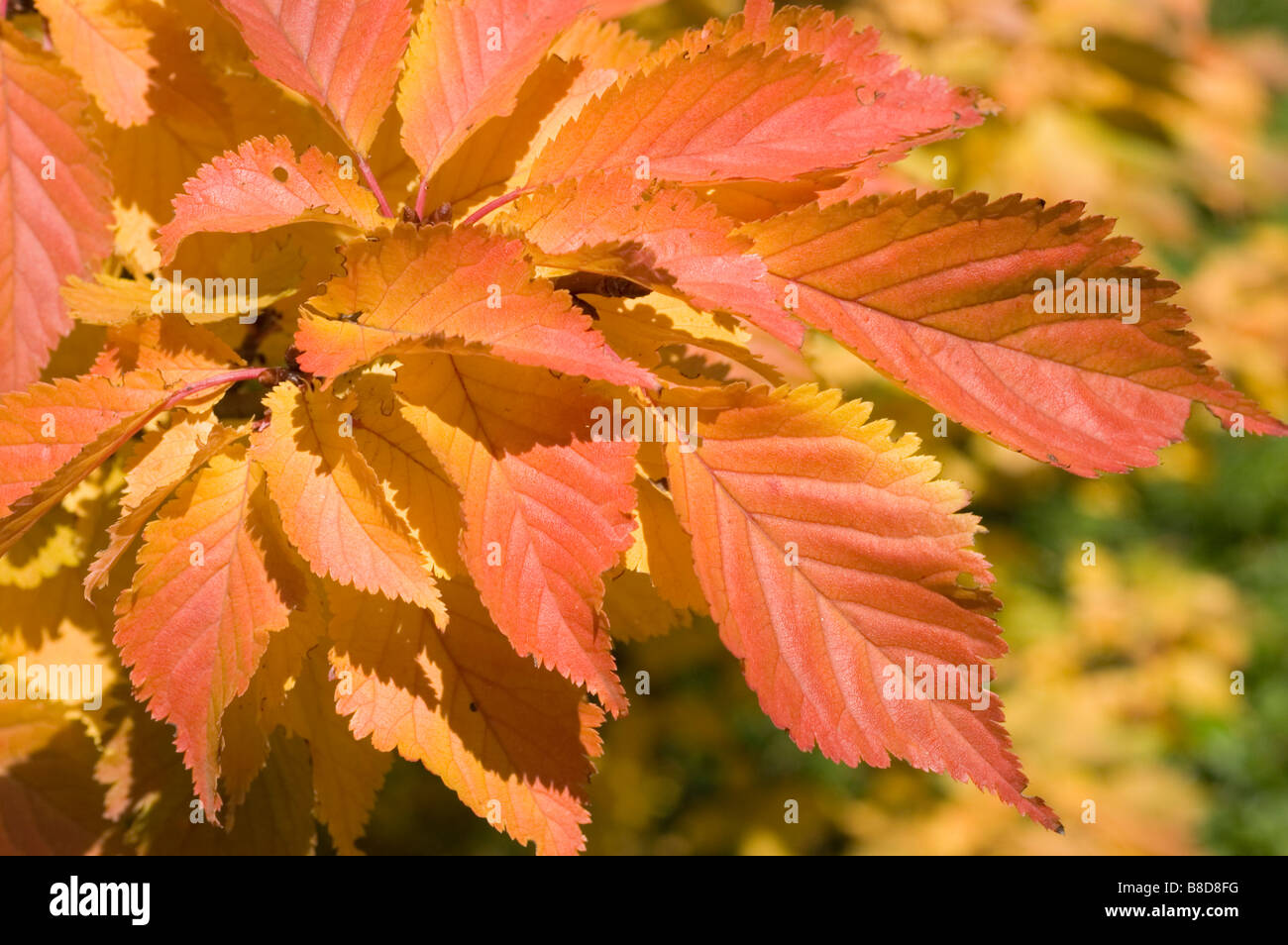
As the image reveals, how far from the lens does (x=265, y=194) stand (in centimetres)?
52

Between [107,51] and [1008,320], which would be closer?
[1008,320]

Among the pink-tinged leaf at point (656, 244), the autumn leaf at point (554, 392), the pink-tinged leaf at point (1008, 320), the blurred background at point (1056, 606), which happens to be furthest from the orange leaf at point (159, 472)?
the blurred background at point (1056, 606)

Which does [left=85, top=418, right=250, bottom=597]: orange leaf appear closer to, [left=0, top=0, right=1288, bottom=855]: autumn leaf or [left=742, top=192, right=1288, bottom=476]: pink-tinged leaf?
[left=0, top=0, right=1288, bottom=855]: autumn leaf

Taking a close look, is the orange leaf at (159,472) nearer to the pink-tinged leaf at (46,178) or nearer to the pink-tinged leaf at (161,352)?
the pink-tinged leaf at (161,352)

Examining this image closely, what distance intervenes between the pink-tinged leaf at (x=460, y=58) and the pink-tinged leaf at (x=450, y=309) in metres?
0.11

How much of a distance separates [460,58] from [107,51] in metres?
0.26

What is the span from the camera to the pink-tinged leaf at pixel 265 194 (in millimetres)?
510

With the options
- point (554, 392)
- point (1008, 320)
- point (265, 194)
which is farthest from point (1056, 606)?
point (265, 194)

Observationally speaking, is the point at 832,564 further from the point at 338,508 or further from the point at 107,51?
the point at 107,51

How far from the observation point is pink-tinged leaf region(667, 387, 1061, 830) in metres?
0.52

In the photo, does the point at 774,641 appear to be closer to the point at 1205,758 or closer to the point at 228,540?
the point at 228,540

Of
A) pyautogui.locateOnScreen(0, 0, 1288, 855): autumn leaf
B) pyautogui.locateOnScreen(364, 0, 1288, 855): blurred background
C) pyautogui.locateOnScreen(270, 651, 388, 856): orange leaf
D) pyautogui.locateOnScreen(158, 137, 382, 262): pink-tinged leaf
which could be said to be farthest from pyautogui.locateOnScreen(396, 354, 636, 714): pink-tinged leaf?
pyautogui.locateOnScreen(364, 0, 1288, 855): blurred background

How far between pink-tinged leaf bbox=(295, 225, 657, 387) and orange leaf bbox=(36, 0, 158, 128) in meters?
0.28

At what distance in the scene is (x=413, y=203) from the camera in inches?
25.0
